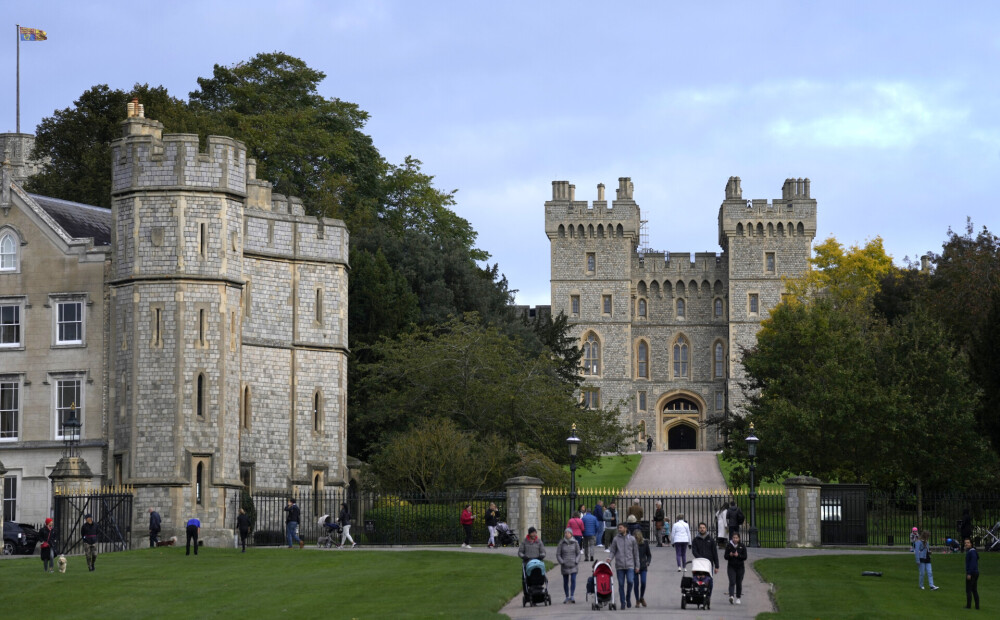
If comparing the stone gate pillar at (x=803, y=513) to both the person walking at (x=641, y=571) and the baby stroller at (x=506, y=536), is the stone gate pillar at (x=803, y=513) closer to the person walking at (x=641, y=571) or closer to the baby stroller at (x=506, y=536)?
the baby stroller at (x=506, y=536)

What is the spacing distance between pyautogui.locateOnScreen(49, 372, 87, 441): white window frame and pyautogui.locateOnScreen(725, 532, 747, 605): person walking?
24.4 metres

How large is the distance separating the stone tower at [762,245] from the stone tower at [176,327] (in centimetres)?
5953

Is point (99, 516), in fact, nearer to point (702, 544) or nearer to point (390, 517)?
point (390, 517)

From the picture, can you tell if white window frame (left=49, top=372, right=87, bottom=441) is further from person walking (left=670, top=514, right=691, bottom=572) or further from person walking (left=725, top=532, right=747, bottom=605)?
person walking (left=725, top=532, right=747, bottom=605)

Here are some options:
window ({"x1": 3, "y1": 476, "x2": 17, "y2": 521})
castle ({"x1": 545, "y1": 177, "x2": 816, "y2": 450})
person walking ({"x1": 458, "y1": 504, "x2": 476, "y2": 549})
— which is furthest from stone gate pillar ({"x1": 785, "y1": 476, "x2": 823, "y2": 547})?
castle ({"x1": 545, "y1": 177, "x2": 816, "y2": 450})

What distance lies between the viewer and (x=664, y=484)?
213 ft

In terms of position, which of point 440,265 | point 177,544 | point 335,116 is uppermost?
point 335,116

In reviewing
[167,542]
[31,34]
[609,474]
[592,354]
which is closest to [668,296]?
[592,354]

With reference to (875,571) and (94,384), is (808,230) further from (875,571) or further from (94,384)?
(875,571)

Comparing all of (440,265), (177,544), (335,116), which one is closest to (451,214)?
(335,116)

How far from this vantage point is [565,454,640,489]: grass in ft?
209

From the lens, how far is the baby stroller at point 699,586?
82.1 ft

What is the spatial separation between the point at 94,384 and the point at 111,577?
52.7 ft

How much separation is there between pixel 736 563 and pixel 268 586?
8.28 meters
